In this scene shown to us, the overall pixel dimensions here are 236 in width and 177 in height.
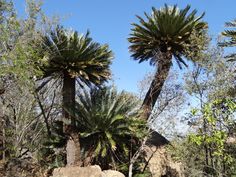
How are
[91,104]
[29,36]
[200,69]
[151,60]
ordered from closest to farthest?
[29,36] < [200,69] < [91,104] < [151,60]

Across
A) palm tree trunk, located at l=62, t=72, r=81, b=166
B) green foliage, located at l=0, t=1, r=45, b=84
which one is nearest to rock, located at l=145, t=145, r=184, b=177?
palm tree trunk, located at l=62, t=72, r=81, b=166

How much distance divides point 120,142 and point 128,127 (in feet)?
2.93

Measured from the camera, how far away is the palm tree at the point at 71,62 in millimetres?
17969

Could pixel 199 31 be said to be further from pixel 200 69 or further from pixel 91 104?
pixel 91 104

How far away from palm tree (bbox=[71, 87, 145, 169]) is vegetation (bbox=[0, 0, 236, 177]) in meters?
0.05

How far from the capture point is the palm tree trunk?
58.3 ft

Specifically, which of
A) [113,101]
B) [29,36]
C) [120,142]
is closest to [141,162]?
[120,142]

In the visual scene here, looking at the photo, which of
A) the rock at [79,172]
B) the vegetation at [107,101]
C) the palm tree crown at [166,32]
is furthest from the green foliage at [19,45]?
the palm tree crown at [166,32]

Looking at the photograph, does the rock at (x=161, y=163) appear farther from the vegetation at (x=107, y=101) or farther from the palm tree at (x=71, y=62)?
the palm tree at (x=71, y=62)

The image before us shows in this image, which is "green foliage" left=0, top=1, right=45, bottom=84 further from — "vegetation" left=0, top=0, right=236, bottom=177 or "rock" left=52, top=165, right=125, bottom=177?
"rock" left=52, top=165, right=125, bottom=177

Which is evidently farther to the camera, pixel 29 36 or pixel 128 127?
pixel 128 127

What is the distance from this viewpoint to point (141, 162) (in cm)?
→ 2005

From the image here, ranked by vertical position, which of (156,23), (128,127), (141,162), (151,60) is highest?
(156,23)

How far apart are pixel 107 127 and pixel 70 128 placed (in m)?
1.78
